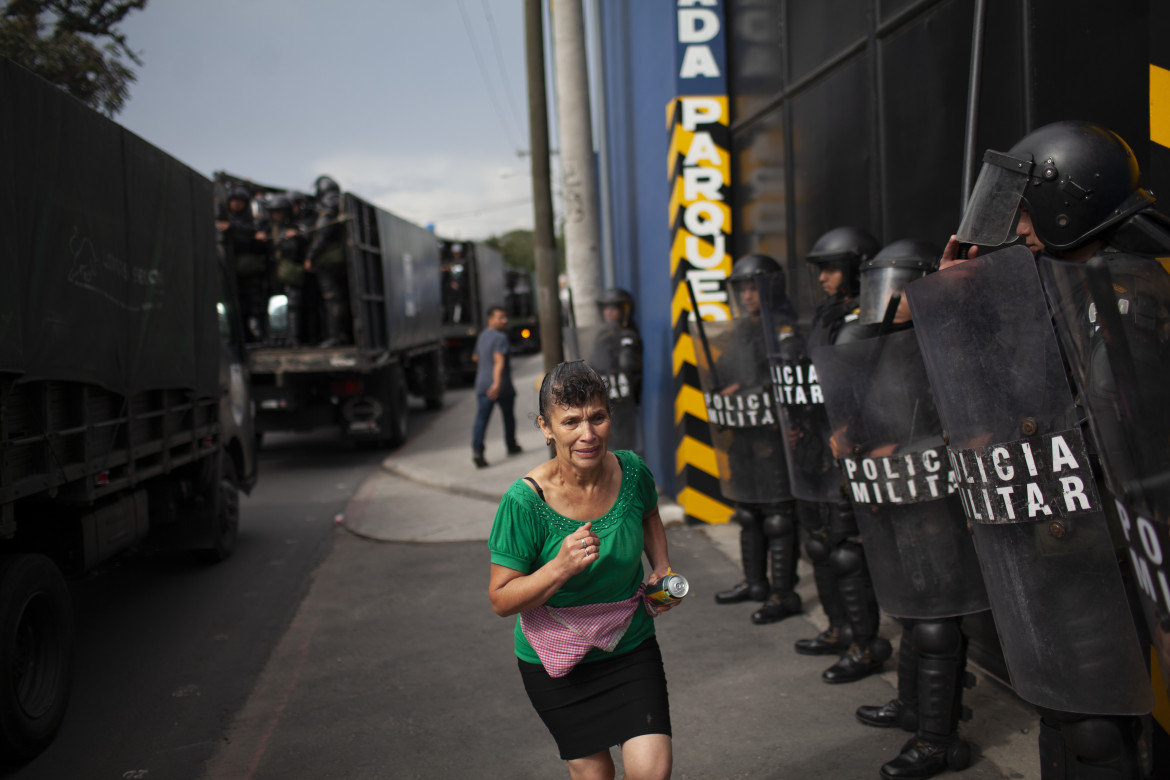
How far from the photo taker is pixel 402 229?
1459cm

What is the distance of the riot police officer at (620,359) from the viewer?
718cm

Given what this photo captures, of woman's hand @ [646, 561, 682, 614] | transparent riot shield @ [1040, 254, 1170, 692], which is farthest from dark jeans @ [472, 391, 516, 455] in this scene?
transparent riot shield @ [1040, 254, 1170, 692]

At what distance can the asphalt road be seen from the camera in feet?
13.0

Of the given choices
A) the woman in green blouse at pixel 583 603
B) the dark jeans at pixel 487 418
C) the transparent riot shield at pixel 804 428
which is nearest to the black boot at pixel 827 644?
the transparent riot shield at pixel 804 428

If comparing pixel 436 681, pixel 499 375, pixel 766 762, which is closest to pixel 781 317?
pixel 766 762

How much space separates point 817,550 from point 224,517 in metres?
4.73

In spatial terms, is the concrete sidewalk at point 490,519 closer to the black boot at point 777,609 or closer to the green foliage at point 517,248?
the black boot at point 777,609

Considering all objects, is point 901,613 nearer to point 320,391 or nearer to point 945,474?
point 945,474

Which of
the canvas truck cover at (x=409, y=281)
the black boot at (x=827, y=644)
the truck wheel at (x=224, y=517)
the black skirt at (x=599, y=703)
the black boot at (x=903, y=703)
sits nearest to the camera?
the black skirt at (x=599, y=703)

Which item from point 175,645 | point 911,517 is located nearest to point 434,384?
point 175,645

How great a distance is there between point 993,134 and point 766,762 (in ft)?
8.97

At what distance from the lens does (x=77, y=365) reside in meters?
4.45

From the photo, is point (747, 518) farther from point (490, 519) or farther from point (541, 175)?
point (541, 175)

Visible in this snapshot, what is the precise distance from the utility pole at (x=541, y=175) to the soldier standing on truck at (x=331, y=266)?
4.33 metres
